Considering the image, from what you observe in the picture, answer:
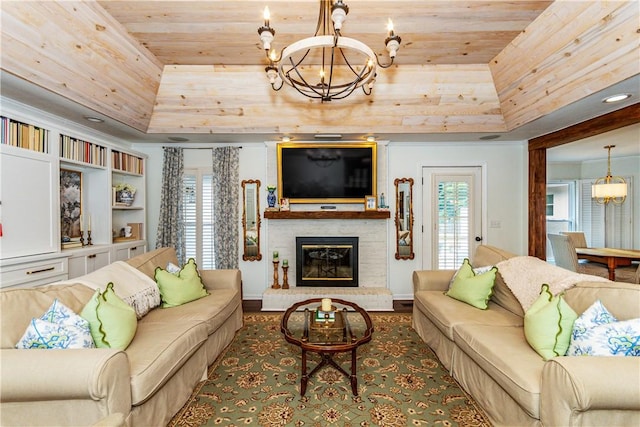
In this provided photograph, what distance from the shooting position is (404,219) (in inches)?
181

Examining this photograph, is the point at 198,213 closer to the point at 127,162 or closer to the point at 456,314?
the point at 127,162

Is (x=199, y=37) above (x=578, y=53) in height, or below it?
above

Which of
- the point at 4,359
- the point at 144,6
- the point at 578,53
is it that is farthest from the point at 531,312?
the point at 144,6

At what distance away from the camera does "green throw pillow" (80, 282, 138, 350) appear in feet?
5.81

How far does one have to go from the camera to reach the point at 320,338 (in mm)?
2299

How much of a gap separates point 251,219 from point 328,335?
104 inches

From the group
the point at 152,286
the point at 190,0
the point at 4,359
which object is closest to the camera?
the point at 4,359

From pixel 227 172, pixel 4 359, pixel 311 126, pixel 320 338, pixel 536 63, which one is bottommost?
pixel 320 338

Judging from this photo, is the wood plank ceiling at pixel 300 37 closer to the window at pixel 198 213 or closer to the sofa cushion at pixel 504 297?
the window at pixel 198 213

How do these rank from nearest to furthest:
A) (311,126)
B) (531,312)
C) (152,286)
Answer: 1. (531,312)
2. (152,286)
3. (311,126)

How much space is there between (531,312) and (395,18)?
2.50 m

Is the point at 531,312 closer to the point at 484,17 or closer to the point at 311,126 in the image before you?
the point at 484,17

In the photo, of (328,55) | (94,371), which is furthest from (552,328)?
(328,55)

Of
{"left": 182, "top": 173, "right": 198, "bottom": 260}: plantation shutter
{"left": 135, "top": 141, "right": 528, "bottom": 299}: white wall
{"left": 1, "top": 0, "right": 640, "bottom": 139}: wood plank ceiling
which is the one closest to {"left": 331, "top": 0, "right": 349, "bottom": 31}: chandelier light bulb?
{"left": 1, "top": 0, "right": 640, "bottom": 139}: wood plank ceiling
